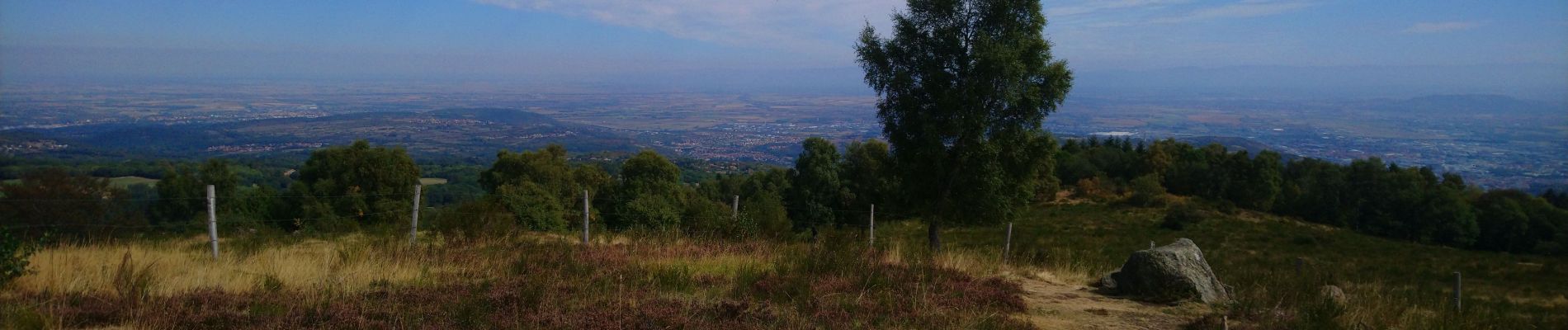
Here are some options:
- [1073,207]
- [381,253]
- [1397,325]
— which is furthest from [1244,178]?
[381,253]

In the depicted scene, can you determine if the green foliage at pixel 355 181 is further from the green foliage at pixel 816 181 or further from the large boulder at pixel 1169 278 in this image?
the large boulder at pixel 1169 278

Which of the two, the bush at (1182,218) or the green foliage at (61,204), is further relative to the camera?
the bush at (1182,218)

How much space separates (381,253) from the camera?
25.7 feet

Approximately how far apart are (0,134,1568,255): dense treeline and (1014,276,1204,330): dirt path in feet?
18.0

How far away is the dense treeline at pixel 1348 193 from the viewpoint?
141ft

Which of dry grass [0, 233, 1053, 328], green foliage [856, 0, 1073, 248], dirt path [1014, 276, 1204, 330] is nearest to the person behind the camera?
dry grass [0, 233, 1053, 328]

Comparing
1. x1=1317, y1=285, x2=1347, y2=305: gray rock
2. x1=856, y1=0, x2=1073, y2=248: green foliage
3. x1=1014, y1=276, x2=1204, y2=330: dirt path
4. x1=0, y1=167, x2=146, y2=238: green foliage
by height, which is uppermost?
x1=856, y1=0, x2=1073, y2=248: green foliage

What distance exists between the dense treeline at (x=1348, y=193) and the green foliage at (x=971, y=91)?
2392cm

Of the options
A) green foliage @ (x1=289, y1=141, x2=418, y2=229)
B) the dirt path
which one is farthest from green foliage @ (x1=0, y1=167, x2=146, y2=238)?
the dirt path

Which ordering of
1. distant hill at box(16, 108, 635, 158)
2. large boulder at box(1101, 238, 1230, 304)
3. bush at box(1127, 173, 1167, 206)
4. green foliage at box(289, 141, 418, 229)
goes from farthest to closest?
distant hill at box(16, 108, 635, 158) < bush at box(1127, 173, 1167, 206) < green foliage at box(289, 141, 418, 229) < large boulder at box(1101, 238, 1230, 304)

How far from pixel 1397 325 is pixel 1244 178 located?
55.8m

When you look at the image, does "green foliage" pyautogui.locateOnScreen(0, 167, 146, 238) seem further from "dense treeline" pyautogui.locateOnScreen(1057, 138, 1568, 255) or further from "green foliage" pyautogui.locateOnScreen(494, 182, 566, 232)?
"dense treeline" pyautogui.locateOnScreen(1057, 138, 1568, 255)

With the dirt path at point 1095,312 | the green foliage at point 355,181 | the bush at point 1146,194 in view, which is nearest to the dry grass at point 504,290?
the dirt path at point 1095,312

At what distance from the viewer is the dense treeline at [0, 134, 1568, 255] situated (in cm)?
2352
